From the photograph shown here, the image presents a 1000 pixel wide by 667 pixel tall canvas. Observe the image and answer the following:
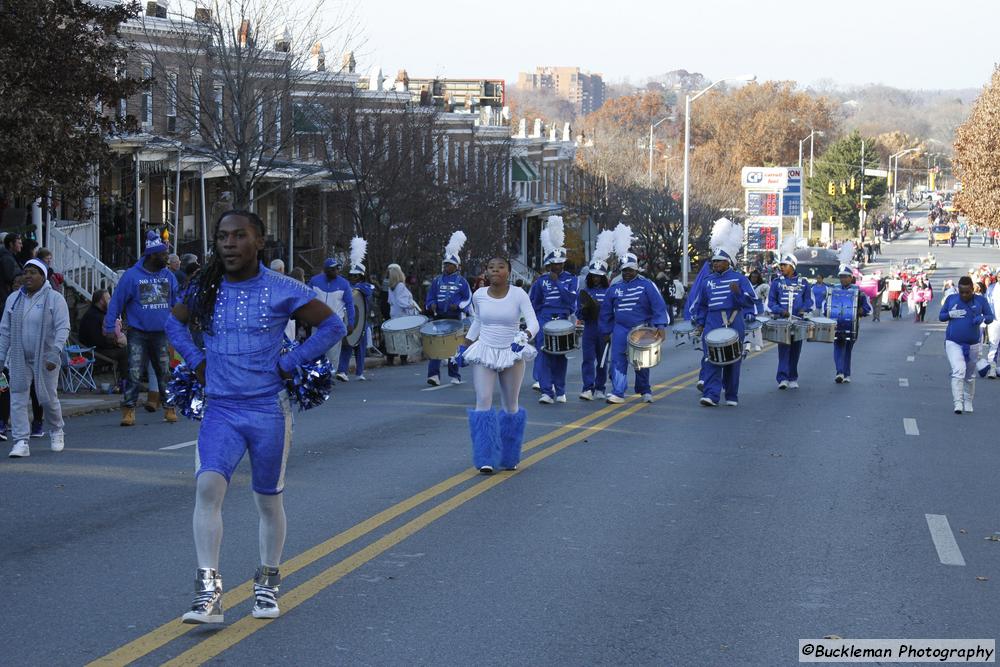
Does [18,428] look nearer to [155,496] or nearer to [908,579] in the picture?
[155,496]

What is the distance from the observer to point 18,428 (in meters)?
12.9

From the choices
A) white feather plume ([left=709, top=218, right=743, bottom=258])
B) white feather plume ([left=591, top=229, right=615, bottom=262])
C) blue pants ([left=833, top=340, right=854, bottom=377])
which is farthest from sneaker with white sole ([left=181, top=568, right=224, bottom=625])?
blue pants ([left=833, top=340, right=854, bottom=377])

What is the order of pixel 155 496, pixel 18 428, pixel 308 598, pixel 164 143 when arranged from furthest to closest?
pixel 164 143, pixel 18 428, pixel 155 496, pixel 308 598

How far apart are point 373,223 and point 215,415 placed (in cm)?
2807

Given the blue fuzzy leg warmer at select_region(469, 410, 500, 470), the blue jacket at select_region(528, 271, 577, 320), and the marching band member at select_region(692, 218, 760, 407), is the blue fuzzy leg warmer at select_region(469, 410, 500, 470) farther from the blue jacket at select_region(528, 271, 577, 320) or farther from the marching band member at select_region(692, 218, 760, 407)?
the marching band member at select_region(692, 218, 760, 407)

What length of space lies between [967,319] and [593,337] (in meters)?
4.97

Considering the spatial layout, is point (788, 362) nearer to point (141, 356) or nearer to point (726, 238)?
point (726, 238)

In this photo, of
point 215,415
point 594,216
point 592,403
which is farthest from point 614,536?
point 594,216

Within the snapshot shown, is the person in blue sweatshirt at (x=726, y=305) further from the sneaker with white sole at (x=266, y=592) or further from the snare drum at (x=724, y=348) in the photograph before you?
the sneaker with white sole at (x=266, y=592)

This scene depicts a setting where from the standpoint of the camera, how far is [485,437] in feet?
38.8

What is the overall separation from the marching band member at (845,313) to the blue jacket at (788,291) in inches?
17.1

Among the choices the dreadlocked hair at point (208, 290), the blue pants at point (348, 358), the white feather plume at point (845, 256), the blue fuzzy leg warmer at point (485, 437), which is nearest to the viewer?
the dreadlocked hair at point (208, 290)

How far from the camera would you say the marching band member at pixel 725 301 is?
18672mm

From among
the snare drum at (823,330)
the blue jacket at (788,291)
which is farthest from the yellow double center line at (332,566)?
the snare drum at (823,330)
